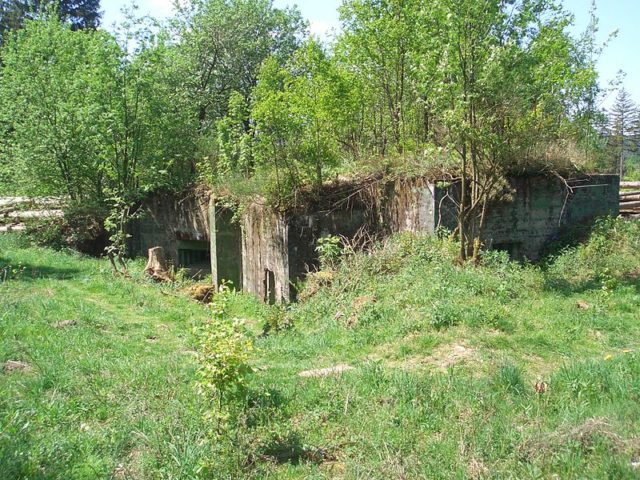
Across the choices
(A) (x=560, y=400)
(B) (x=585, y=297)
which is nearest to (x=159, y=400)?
(A) (x=560, y=400)

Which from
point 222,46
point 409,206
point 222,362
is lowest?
point 222,362

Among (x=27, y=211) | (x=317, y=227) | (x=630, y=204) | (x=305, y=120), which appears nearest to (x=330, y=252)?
(x=317, y=227)

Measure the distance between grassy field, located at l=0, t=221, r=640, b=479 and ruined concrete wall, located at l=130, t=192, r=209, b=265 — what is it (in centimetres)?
640

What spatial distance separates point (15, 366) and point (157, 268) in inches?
353

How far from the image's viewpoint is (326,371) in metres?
6.80

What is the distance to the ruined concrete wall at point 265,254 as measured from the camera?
12312 mm

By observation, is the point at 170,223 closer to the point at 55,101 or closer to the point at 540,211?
the point at 55,101

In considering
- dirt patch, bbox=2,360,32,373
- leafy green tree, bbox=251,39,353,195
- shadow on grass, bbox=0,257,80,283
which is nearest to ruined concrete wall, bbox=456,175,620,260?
leafy green tree, bbox=251,39,353,195

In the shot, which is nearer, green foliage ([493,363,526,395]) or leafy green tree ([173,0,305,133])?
green foliage ([493,363,526,395])

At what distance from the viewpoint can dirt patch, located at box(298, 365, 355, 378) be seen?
658 cm

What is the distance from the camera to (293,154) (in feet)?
41.1

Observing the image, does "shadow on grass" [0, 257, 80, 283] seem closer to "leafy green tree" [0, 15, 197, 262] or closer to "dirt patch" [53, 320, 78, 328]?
"leafy green tree" [0, 15, 197, 262]

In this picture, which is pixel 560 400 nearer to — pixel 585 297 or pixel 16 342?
pixel 585 297

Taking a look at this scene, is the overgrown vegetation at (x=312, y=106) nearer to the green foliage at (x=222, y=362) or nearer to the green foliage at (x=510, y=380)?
the green foliage at (x=510, y=380)
